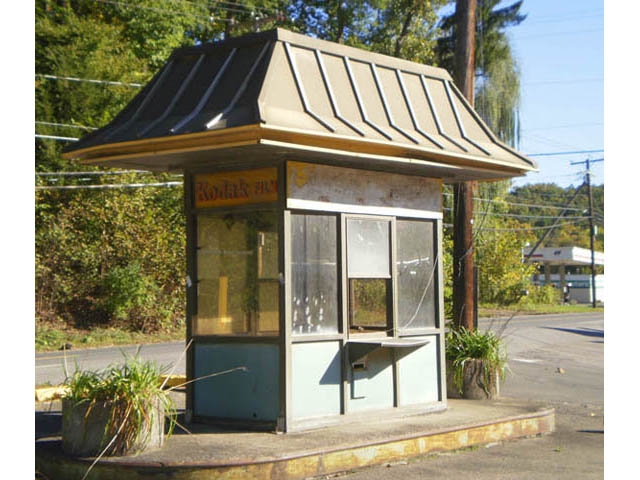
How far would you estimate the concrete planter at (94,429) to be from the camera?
7.89 meters

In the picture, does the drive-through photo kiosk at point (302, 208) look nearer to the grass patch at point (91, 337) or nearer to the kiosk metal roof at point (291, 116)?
the kiosk metal roof at point (291, 116)

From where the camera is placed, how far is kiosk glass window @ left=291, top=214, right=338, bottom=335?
9.34 metres

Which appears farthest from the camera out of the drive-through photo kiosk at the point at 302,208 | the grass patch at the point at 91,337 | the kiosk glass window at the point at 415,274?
the grass patch at the point at 91,337

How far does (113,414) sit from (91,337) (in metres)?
19.3

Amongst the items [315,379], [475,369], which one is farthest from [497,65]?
[315,379]

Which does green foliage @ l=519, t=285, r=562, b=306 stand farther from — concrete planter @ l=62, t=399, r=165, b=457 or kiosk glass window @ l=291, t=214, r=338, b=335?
concrete planter @ l=62, t=399, r=165, b=457

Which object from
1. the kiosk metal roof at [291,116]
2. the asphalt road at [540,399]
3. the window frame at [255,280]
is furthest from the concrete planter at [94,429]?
the kiosk metal roof at [291,116]

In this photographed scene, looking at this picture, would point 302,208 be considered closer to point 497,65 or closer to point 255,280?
point 255,280

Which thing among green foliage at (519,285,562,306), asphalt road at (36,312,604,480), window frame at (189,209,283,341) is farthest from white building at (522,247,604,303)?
window frame at (189,209,283,341)

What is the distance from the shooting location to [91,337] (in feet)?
86.7

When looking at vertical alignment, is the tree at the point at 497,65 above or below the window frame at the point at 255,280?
above

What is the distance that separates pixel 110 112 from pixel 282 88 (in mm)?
23579

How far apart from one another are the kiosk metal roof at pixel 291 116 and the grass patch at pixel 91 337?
53.6 ft

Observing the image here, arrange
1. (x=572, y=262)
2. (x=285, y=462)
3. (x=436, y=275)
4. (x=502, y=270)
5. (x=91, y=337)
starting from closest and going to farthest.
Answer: (x=285, y=462) → (x=436, y=275) → (x=91, y=337) → (x=502, y=270) → (x=572, y=262)
